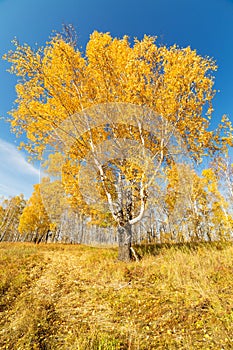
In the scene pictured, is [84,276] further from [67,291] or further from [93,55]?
[93,55]

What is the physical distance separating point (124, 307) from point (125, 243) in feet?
10.9

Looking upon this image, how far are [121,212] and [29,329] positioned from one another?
4.91 m

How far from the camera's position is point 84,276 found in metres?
5.63

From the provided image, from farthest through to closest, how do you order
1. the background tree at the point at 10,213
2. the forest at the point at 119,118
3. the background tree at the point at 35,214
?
the background tree at the point at 10,213 < the background tree at the point at 35,214 < the forest at the point at 119,118

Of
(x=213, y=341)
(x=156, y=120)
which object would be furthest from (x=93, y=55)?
(x=213, y=341)

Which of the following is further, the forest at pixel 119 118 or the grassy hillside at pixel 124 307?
the forest at pixel 119 118

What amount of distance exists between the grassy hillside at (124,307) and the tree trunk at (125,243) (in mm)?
886

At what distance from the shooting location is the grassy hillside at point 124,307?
8.71 ft

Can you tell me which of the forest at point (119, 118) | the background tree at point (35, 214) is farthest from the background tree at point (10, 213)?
the forest at point (119, 118)

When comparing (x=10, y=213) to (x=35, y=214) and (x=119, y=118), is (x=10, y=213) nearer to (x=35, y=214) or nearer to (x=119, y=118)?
(x=35, y=214)

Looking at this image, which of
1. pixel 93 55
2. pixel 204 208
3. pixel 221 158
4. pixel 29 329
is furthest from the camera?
pixel 204 208

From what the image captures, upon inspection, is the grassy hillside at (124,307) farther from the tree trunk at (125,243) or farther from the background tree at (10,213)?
the background tree at (10,213)

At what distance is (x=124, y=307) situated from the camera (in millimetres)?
3684

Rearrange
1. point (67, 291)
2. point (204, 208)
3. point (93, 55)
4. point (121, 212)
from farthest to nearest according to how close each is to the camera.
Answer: point (204, 208) → point (121, 212) → point (93, 55) → point (67, 291)
